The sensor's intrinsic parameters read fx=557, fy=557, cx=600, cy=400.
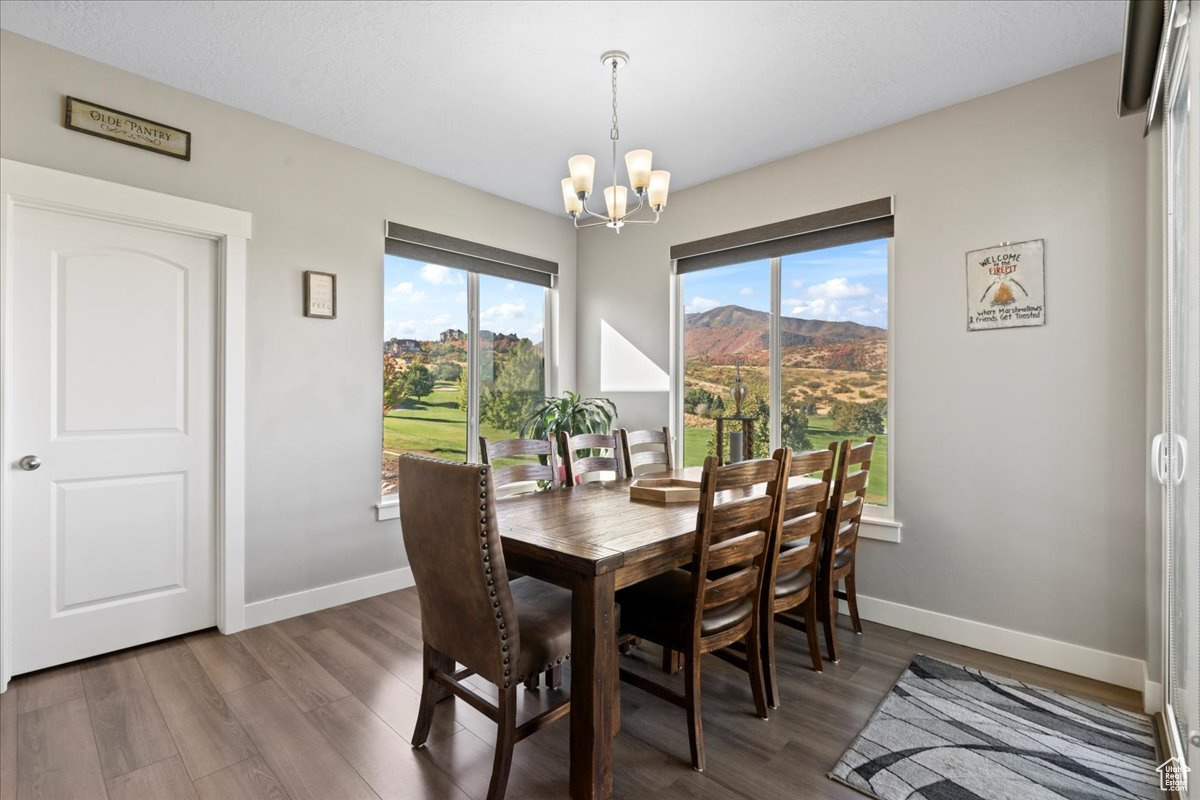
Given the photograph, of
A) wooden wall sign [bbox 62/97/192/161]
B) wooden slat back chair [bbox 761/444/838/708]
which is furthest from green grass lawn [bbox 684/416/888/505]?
wooden wall sign [bbox 62/97/192/161]

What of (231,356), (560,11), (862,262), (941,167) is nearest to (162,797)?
(231,356)

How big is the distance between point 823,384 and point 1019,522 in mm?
1205

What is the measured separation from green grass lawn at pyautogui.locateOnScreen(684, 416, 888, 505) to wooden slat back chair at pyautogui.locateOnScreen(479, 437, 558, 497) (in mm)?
1399

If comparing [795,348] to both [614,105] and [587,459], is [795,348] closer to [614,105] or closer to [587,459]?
[587,459]

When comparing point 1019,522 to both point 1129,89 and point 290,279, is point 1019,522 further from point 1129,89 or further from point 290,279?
point 290,279

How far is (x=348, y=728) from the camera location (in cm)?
202

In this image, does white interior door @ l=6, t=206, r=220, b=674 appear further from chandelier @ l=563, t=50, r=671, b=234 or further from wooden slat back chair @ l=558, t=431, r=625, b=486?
chandelier @ l=563, t=50, r=671, b=234

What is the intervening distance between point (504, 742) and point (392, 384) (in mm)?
2548

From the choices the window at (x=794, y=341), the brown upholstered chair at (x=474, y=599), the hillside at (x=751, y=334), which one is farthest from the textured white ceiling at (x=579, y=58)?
the brown upholstered chair at (x=474, y=599)

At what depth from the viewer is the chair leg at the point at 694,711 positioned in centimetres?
181

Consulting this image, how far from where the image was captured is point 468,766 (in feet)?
6.00

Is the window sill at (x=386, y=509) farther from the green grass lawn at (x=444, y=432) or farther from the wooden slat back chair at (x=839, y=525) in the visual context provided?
the wooden slat back chair at (x=839, y=525)
